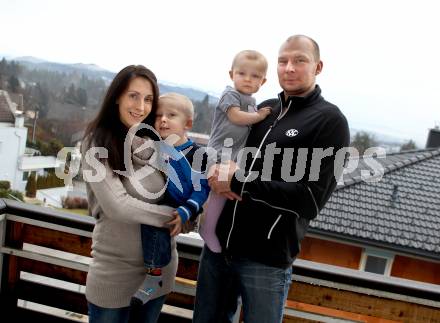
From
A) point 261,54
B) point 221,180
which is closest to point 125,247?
point 221,180

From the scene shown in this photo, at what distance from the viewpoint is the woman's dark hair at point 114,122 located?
1.27 meters

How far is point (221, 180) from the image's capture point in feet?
4.23

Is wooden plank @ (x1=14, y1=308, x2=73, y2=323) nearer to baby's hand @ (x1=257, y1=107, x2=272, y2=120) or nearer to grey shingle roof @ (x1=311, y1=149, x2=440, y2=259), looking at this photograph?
baby's hand @ (x1=257, y1=107, x2=272, y2=120)

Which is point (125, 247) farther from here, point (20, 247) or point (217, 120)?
point (20, 247)

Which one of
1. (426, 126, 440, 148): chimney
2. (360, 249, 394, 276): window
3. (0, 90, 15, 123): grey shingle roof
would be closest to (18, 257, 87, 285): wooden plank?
(0, 90, 15, 123): grey shingle roof

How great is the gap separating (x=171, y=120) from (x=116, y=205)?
338 millimetres

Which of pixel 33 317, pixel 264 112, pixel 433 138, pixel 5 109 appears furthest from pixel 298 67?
pixel 433 138

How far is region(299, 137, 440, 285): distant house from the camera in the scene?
5.64m

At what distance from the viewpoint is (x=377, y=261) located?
5676mm

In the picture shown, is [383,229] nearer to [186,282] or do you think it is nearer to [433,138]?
[186,282]

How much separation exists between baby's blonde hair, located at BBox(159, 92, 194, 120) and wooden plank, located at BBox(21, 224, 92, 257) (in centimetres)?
88

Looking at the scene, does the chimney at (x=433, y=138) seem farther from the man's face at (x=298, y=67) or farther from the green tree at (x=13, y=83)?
the man's face at (x=298, y=67)

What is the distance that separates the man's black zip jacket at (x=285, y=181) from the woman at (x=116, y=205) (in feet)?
0.82

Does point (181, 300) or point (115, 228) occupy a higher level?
point (115, 228)
